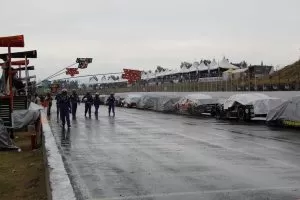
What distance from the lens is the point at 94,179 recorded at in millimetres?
9633

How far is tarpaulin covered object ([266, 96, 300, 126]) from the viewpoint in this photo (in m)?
22.8

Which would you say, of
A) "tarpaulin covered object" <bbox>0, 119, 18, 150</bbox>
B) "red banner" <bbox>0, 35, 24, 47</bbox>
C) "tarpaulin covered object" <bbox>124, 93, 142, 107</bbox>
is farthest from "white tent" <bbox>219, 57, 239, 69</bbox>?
"tarpaulin covered object" <bbox>0, 119, 18, 150</bbox>

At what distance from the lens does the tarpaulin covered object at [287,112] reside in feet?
74.7

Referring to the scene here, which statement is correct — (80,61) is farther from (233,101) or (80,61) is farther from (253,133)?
(253,133)

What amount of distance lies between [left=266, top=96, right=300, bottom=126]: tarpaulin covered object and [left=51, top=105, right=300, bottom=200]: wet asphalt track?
466cm

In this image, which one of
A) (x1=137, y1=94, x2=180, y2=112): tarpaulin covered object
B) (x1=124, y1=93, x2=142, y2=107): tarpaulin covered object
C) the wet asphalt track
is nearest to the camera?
the wet asphalt track

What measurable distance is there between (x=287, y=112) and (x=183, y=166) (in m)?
13.5

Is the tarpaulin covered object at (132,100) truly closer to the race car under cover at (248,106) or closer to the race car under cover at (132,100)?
the race car under cover at (132,100)

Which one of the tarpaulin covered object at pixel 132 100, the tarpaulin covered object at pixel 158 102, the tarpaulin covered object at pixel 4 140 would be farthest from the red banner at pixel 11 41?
the tarpaulin covered object at pixel 132 100

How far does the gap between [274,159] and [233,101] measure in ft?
60.4

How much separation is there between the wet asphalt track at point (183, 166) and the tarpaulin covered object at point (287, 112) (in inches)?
183

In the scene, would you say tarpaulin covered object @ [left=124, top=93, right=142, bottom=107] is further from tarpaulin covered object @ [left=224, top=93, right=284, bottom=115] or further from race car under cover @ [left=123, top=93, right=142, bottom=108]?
tarpaulin covered object @ [left=224, top=93, right=284, bottom=115]

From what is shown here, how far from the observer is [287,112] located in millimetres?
23531

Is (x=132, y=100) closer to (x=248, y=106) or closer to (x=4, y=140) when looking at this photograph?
(x=248, y=106)
